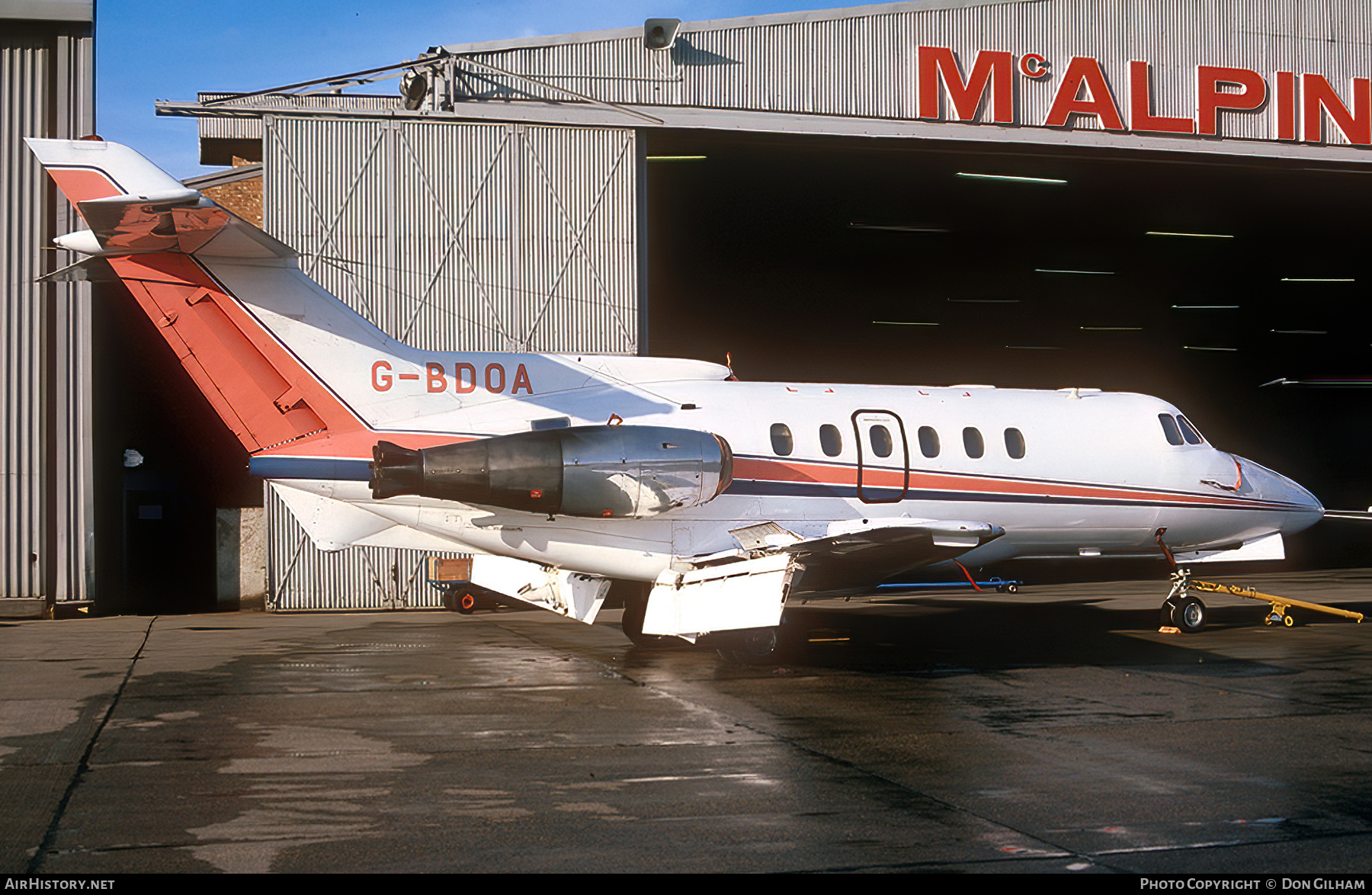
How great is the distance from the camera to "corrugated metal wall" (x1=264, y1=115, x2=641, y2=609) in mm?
19750

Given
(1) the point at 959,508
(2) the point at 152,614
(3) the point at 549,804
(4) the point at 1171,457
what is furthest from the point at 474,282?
(3) the point at 549,804

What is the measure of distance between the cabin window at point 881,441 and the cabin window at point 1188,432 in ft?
15.5

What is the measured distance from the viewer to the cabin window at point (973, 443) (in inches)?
559

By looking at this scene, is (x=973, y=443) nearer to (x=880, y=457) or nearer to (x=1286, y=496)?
(x=880, y=457)

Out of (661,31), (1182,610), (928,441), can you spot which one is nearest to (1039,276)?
(661,31)

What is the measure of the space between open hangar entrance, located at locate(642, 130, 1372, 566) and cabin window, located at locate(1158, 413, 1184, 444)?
4.67 feet

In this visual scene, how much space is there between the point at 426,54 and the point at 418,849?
645 inches

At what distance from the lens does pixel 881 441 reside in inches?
543

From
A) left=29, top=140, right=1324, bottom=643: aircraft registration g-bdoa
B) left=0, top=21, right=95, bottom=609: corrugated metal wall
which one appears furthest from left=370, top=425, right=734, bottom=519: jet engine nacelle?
left=0, top=21, right=95, bottom=609: corrugated metal wall

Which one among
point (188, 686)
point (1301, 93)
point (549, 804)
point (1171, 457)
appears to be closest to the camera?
point (549, 804)

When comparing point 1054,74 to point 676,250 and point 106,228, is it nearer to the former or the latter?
point 676,250

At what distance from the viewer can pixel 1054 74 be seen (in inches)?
833

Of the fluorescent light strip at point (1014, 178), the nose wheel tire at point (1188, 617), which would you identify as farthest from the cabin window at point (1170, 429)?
the fluorescent light strip at point (1014, 178)

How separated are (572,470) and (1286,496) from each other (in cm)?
1084
